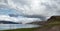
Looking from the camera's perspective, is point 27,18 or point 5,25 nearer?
point 5,25

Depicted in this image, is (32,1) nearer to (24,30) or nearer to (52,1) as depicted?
(52,1)

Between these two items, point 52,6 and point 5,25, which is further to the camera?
point 52,6

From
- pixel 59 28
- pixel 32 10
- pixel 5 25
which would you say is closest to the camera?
pixel 59 28

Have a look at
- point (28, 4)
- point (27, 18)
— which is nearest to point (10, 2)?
point (28, 4)

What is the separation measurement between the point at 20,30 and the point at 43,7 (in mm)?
536

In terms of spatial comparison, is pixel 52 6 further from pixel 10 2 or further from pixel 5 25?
pixel 5 25

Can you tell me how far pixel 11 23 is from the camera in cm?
113

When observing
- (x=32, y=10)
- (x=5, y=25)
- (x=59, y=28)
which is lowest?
(x=59, y=28)

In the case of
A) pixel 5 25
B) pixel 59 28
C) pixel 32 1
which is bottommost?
pixel 59 28

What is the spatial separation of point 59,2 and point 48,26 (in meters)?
0.58

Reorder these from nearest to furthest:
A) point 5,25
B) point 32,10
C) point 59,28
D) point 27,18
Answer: point 59,28, point 5,25, point 27,18, point 32,10

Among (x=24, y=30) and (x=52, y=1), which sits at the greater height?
(x=52, y=1)

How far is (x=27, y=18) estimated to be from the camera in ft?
4.04

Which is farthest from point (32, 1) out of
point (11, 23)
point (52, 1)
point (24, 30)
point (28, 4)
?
point (24, 30)
